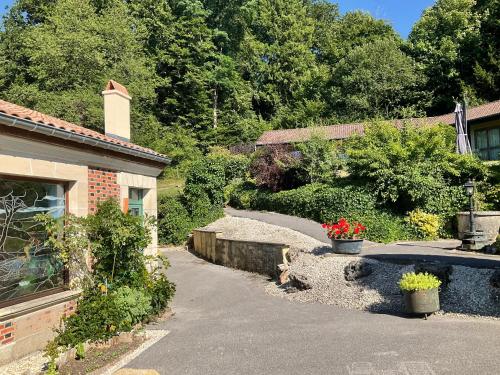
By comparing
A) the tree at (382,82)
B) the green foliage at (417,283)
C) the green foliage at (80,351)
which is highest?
the tree at (382,82)

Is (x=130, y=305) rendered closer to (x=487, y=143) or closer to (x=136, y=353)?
(x=136, y=353)

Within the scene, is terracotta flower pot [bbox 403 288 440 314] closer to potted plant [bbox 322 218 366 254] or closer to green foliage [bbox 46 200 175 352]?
potted plant [bbox 322 218 366 254]

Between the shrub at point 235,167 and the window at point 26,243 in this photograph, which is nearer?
the window at point 26,243

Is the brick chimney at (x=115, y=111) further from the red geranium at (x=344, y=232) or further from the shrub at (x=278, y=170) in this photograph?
the shrub at (x=278, y=170)

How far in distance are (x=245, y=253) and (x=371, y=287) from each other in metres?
6.31

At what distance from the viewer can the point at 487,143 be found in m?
24.0

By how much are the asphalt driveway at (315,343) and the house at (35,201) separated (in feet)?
5.37

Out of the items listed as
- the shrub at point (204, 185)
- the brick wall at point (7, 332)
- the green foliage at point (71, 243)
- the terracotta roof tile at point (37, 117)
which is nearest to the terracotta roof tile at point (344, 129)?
the shrub at point (204, 185)

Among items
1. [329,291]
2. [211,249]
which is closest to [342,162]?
[211,249]

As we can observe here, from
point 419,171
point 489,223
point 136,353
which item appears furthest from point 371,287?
point 419,171

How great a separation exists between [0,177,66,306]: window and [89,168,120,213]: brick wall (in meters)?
0.66

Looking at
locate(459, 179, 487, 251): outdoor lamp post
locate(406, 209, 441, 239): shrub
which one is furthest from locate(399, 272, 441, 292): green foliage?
locate(406, 209, 441, 239): shrub

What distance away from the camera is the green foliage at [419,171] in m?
16.3

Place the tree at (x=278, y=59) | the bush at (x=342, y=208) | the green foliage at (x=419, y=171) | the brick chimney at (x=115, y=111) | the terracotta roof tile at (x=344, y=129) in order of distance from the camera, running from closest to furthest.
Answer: the brick chimney at (x=115, y=111)
the bush at (x=342, y=208)
the green foliage at (x=419, y=171)
the terracotta roof tile at (x=344, y=129)
the tree at (x=278, y=59)
